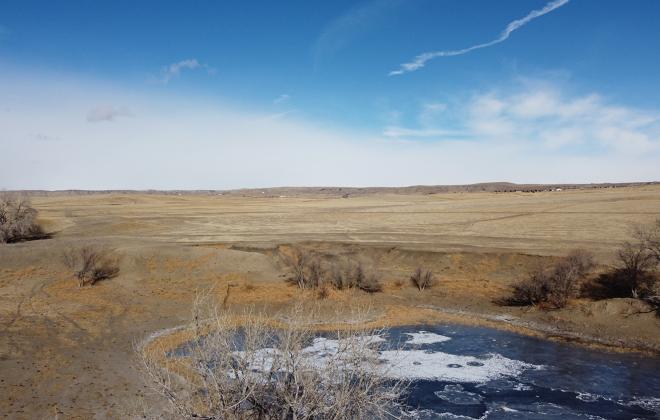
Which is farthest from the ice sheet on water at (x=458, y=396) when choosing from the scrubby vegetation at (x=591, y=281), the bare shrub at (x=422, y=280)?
the bare shrub at (x=422, y=280)

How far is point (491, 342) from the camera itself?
24.6 metres

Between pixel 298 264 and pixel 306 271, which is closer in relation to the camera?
pixel 306 271

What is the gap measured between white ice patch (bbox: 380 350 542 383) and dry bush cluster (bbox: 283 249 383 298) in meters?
11.1

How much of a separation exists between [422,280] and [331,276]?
22.0 ft

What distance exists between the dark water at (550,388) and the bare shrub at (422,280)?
32.9 feet

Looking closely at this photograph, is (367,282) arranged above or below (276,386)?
below

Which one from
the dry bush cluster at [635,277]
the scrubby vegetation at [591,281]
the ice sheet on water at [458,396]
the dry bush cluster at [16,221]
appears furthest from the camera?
the dry bush cluster at [16,221]

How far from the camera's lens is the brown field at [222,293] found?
1894cm

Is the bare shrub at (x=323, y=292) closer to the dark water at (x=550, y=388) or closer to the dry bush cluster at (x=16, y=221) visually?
the dark water at (x=550, y=388)

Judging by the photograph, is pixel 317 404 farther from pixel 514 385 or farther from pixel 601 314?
pixel 601 314

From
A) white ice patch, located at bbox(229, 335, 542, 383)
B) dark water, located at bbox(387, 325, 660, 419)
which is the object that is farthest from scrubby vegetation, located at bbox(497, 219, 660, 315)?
white ice patch, located at bbox(229, 335, 542, 383)

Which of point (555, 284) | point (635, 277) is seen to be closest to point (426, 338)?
point (555, 284)

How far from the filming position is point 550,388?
61.5ft

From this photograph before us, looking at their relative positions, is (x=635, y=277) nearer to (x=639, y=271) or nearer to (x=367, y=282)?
(x=639, y=271)
